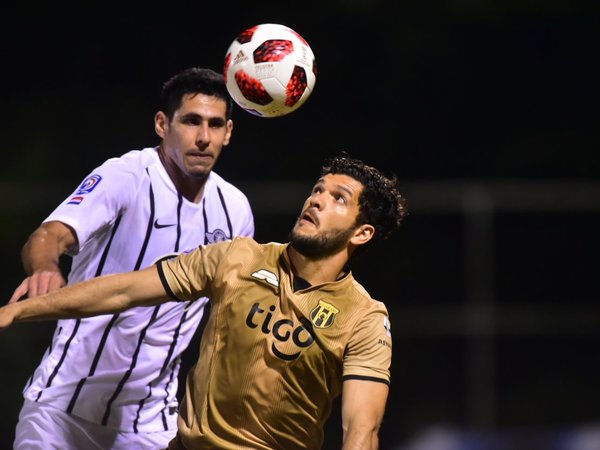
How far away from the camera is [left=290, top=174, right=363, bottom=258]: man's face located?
15.7ft

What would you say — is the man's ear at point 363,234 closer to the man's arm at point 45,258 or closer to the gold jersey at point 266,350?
the gold jersey at point 266,350

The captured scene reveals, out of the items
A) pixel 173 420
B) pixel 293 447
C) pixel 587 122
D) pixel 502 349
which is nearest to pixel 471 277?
pixel 502 349

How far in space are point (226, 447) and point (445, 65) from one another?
9083mm

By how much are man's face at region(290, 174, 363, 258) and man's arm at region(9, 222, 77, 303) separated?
0.86 metres

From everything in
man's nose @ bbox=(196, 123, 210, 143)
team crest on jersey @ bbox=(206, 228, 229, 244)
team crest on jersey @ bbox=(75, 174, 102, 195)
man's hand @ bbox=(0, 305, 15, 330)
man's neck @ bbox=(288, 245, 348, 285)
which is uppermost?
man's nose @ bbox=(196, 123, 210, 143)

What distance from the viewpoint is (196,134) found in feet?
18.0

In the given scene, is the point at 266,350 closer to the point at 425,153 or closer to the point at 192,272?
the point at 192,272

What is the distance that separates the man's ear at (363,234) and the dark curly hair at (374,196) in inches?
0.7

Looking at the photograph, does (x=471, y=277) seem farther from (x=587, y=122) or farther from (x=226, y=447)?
(x=226, y=447)

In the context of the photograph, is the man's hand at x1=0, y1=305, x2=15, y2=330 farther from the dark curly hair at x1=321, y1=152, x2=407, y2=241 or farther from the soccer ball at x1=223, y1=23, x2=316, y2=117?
the soccer ball at x1=223, y1=23, x2=316, y2=117

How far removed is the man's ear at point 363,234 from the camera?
4.91 m

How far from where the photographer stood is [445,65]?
13.2m

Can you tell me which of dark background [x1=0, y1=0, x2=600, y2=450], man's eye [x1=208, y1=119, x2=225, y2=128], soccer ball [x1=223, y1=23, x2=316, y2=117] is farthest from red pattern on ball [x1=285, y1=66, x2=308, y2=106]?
dark background [x1=0, y1=0, x2=600, y2=450]

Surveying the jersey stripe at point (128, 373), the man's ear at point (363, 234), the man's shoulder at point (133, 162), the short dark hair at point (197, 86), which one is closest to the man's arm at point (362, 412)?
the man's ear at point (363, 234)
